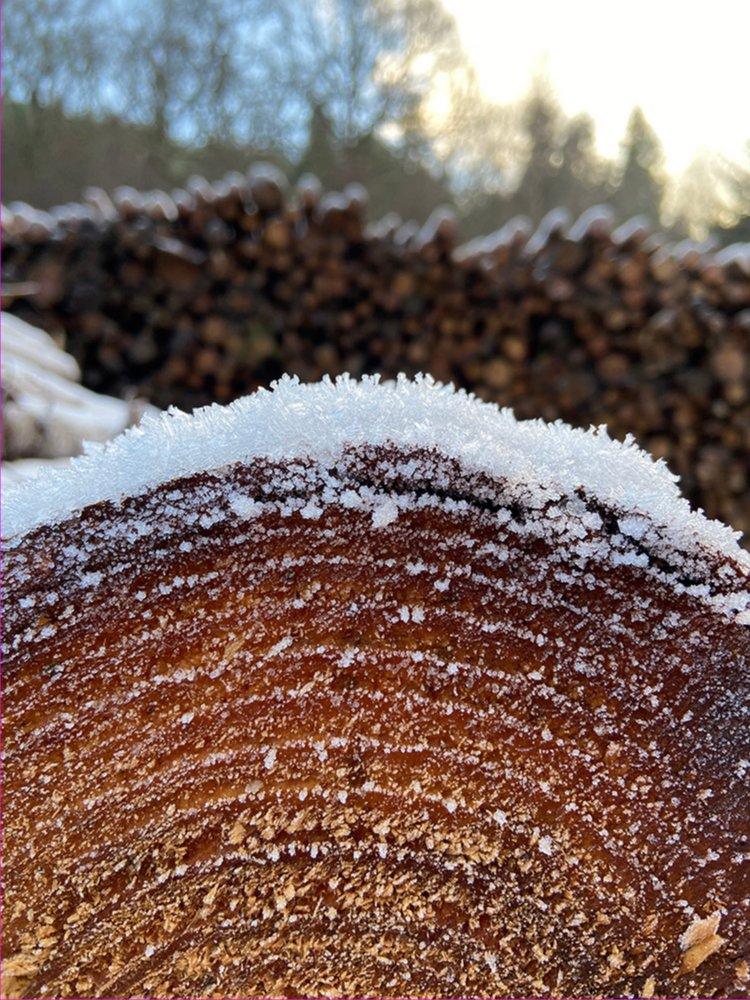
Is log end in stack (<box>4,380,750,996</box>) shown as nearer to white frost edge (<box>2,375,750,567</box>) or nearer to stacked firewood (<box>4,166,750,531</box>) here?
white frost edge (<box>2,375,750,567</box>)

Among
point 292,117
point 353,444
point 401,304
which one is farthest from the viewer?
point 292,117

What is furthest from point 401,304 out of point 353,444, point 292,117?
point 292,117

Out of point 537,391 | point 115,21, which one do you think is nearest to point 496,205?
point 115,21

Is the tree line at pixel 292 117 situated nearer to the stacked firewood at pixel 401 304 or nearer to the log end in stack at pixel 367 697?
the stacked firewood at pixel 401 304

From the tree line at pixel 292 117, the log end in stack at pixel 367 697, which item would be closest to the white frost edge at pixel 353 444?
the log end in stack at pixel 367 697

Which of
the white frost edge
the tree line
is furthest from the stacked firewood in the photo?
the tree line

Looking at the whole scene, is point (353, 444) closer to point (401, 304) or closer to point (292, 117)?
point (401, 304)
